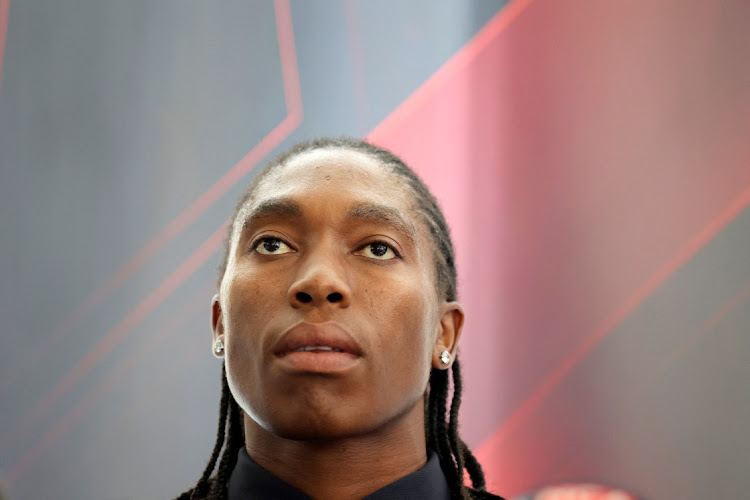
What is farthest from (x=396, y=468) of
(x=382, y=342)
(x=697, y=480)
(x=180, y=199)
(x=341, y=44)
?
(x=341, y=44)

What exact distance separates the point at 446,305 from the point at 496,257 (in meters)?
0.71

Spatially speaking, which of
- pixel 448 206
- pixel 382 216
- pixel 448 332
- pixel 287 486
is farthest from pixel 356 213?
pixel 448 206

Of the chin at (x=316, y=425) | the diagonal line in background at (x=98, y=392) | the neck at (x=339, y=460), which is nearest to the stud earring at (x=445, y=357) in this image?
the neck at (x=339, y=460)

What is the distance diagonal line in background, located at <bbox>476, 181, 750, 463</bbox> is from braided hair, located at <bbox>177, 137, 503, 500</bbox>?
0.54m

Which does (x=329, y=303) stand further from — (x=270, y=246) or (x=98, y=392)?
(x=98, y=392)

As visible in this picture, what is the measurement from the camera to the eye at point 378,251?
131 cm

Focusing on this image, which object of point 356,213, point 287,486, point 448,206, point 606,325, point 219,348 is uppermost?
point 448,206

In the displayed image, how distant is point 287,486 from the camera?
49.9 inches

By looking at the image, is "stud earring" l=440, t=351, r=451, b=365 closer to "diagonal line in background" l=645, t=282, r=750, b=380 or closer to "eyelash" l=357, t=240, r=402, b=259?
"eyelash" l=357, t=240, r=402, b=259

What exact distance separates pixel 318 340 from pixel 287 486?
0.24 meters

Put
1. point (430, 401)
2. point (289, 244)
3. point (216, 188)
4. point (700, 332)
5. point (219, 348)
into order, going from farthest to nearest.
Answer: point (216, 188) → point (700, 332) → point (430, 401) → point (219, 348) → point (289, 244)

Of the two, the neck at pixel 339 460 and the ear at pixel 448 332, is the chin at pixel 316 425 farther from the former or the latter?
the ear at pixel 448 332

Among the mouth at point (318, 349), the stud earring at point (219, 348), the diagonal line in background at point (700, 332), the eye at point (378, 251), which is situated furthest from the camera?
the diagonal line in background at point (700, 332)

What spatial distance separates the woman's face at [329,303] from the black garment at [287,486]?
87mm
